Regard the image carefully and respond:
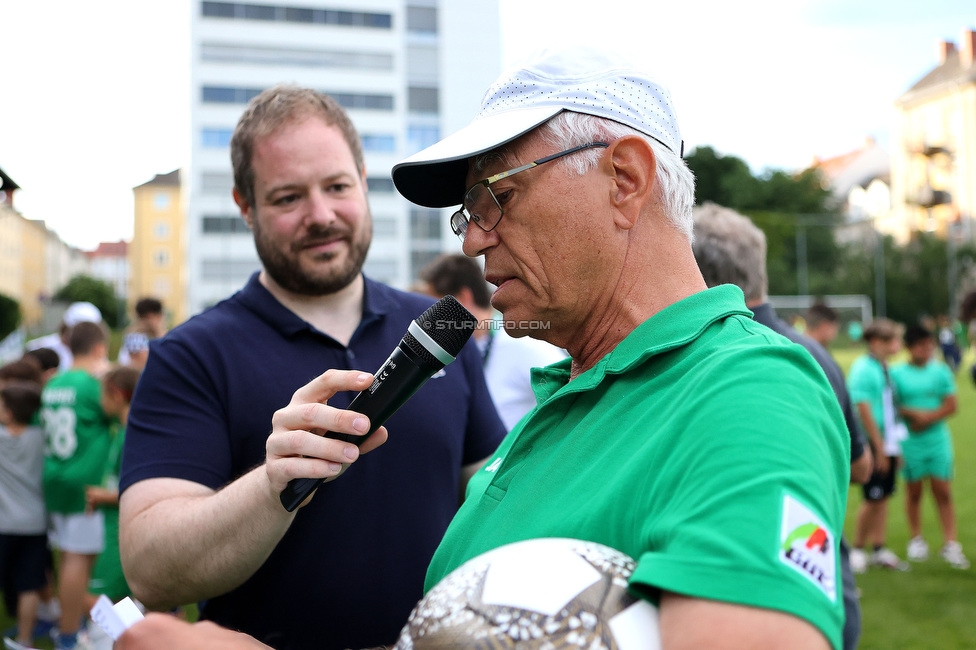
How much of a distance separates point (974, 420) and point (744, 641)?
21.6 m

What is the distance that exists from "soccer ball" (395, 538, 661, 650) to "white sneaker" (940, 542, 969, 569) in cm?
855

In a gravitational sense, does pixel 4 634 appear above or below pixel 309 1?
below

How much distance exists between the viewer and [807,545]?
42.5 inches

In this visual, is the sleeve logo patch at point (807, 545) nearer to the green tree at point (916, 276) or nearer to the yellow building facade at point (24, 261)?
the green tree at point (916, 276)

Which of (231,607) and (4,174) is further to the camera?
(4,174)

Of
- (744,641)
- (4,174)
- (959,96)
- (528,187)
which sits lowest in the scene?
(744,641)

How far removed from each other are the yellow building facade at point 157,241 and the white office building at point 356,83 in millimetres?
31683

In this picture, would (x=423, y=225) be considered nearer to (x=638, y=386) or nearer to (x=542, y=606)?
(x=638, y=386)

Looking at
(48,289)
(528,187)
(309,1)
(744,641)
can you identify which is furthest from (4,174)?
(48,289)

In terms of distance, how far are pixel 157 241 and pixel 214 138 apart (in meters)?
38.5

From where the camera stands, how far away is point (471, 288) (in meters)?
6.18

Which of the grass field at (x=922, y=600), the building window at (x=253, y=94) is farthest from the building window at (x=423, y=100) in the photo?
the grass field at (x=922, y=600)

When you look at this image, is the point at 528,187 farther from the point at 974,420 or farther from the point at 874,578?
the point at 974,420

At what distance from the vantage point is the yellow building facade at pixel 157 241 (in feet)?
310
